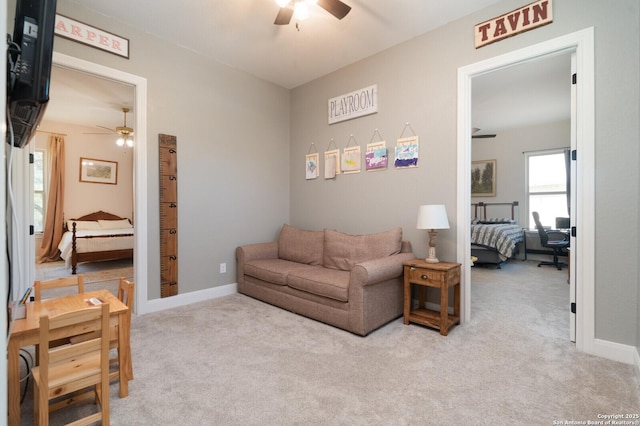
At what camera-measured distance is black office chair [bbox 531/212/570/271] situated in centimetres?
556

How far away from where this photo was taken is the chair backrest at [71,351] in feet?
4.33

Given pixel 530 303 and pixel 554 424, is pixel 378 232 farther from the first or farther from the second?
pixel 554 424

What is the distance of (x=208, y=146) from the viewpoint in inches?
145

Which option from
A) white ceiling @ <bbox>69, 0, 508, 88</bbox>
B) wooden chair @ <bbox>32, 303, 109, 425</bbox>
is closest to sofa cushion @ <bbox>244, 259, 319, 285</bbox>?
wooden chair @ <bbox>32, 303, 109, 425</bbox>

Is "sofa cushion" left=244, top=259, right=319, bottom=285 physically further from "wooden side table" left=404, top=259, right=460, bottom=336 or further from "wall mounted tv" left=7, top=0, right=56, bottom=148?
"wall mounted tv" left=7, top=0, right=56, bottom=148

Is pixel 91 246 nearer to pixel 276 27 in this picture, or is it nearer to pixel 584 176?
pixel 276 27

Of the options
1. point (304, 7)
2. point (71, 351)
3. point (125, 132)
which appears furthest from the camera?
point (125, 132)

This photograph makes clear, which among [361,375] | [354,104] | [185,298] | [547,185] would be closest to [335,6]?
[354,104]

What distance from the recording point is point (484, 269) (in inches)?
218

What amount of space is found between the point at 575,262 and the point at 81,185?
8.13 meters

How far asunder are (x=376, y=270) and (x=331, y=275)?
0.58m

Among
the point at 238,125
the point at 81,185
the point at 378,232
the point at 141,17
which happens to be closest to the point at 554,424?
the point at 378,232

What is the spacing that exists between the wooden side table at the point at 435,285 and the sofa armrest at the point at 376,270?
88 mm

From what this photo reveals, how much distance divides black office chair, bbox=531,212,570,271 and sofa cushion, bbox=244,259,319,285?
466 centimetres
